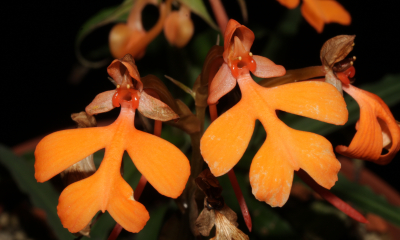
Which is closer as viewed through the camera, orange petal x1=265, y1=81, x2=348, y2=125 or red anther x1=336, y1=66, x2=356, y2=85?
orange petal x1=265, y1=81, x2=348, y2=125

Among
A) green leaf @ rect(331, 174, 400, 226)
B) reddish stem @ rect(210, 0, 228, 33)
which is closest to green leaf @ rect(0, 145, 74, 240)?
reddish stem @ rect(210, 0, 228, 33)

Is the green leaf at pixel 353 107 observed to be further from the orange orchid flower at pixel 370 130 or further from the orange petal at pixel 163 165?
the orange petal at pixel 163 165

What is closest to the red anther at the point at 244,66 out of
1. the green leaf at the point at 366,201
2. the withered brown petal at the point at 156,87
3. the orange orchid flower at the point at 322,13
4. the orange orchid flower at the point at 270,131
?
the orange orchid flower at the point at 270,131

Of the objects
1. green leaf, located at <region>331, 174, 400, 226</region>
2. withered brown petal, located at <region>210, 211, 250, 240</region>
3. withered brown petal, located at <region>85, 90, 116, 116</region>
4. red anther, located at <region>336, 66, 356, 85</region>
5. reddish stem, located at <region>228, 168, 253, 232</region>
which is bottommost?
green leaf, located at <region>331, 174, 400, 226</region>

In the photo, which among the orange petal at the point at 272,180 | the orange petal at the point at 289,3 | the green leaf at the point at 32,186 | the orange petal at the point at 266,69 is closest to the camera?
the orange petal at the point at 272,180

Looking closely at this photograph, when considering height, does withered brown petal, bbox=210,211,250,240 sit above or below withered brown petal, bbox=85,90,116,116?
below

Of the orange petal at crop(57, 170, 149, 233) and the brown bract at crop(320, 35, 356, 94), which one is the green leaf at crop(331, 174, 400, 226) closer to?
the brown bract at crop(320, 35, 356, 94)

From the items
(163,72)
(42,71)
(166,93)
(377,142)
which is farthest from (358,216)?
(42,71)

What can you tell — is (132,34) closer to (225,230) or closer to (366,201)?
(225,230)
